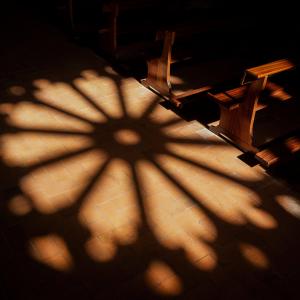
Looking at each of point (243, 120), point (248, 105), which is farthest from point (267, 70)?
point (243, 120)

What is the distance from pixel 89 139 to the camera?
3828 millimetres

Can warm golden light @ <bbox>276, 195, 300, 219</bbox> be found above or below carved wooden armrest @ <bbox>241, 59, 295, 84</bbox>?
below

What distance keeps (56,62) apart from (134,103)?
4.91 feet

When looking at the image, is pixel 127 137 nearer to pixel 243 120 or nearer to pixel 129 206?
pixel 129 206

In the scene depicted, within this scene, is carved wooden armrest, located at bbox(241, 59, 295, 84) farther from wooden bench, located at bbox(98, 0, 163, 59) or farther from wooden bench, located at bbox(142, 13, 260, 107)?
wooden bench, located at bbox(98, 0, 163, 59)

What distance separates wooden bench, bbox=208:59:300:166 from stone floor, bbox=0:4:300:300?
6.1 inches

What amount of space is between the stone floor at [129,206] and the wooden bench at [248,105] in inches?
6.1

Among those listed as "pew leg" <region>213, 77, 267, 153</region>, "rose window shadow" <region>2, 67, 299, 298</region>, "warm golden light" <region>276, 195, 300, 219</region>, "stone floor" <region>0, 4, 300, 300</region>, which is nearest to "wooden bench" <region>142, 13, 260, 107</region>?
"stone floor" <region>0, 4, 300, 300</region>

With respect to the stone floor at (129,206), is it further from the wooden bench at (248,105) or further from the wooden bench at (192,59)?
the wooden bench at (192,59)

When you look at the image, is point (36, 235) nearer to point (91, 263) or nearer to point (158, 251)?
point (91, 263)

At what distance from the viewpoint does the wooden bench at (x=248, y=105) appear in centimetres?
348

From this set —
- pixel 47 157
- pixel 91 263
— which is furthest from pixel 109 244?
pixel 47 157

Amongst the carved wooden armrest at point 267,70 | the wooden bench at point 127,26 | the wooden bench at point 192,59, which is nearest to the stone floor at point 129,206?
the wooden bench at point 192,59

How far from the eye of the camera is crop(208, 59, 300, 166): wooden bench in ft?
11.4
